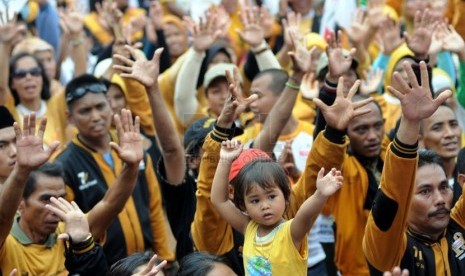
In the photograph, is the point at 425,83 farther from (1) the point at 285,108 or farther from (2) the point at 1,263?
(2) the point at 1,263

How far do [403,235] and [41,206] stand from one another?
6.83 feet

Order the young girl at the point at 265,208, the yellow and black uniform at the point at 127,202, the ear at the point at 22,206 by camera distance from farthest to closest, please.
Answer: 1. the yellow and black uniform at the point at 127,202
2. the ear at the point at 22,206
3. the young girl at the point at 265,208

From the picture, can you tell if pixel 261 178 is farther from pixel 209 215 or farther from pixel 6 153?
pixel 6 153

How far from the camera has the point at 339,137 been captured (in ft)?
16.0

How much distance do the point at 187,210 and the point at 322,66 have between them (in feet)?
6.90

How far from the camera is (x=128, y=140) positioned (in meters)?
5.56

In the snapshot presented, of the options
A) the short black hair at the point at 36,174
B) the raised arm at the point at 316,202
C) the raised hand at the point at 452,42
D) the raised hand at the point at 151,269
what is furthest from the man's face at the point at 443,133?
the raised hand at the point at 151,269

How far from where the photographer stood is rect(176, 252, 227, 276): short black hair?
14.4ft

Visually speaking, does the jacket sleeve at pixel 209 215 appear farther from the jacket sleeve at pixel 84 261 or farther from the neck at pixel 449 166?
the neck at pixel 449 166

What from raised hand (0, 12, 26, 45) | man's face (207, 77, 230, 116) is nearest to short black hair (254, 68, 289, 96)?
man's face (207, 77, 230, 116)

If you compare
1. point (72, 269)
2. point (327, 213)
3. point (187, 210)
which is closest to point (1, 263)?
point (72, 269)

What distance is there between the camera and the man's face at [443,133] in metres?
6.55

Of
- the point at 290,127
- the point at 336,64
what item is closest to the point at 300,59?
the point at 336,64

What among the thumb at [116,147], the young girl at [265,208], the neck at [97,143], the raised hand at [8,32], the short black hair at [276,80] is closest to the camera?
the young girl at [265,208]
